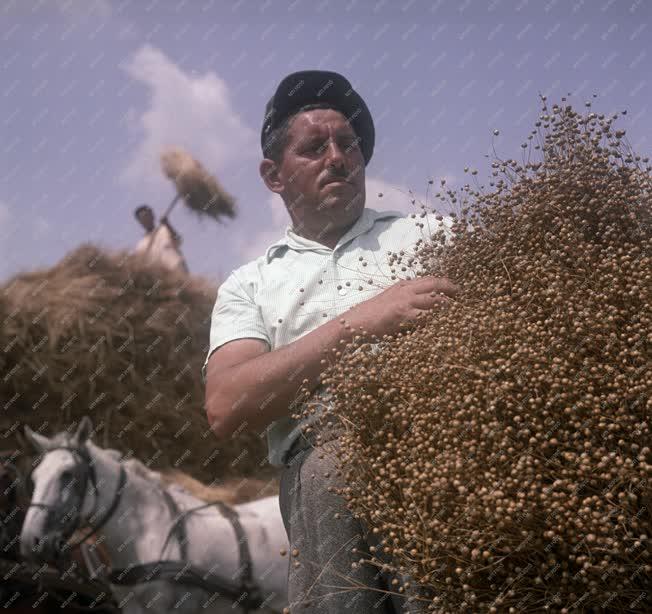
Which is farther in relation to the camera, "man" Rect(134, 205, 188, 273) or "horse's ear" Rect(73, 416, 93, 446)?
"man" Rect(134, 205, 188, 273)

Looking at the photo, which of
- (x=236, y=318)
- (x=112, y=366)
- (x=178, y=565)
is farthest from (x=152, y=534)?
(x=236, y=318)

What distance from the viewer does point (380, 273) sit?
1.76m

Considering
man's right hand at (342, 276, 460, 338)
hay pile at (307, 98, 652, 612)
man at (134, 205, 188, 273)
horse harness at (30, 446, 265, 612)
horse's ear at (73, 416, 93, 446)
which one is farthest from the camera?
man at (134, 205, 188, 273)

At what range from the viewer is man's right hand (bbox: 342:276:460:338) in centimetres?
137

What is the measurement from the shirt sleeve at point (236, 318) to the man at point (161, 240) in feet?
14.4

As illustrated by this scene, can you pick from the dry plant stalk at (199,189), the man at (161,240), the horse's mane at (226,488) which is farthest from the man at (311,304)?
the dry plant stalk at (199,189)

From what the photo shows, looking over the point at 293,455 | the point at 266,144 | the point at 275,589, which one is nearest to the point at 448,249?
the point at 293,455

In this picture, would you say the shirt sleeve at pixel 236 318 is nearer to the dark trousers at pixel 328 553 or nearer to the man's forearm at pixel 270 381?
the man's forearm at pixel 270 381

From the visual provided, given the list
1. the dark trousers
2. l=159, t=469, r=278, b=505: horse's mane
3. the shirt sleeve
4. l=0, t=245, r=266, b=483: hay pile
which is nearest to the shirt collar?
the shirt sleeve

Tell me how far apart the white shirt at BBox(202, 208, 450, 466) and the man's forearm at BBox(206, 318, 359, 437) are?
0.12 meters

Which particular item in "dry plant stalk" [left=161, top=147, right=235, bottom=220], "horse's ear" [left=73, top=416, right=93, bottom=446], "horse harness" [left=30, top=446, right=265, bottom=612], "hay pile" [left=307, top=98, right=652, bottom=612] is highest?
"dry plant stalk" [left=161, top=147, right=235, bottom=220]

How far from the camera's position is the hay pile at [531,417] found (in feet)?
3.47

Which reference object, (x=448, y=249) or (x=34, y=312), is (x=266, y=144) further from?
(x=34, y=312)

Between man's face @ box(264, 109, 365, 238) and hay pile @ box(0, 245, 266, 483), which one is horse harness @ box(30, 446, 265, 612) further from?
man's face @ box(264, 109, 365, 238)
